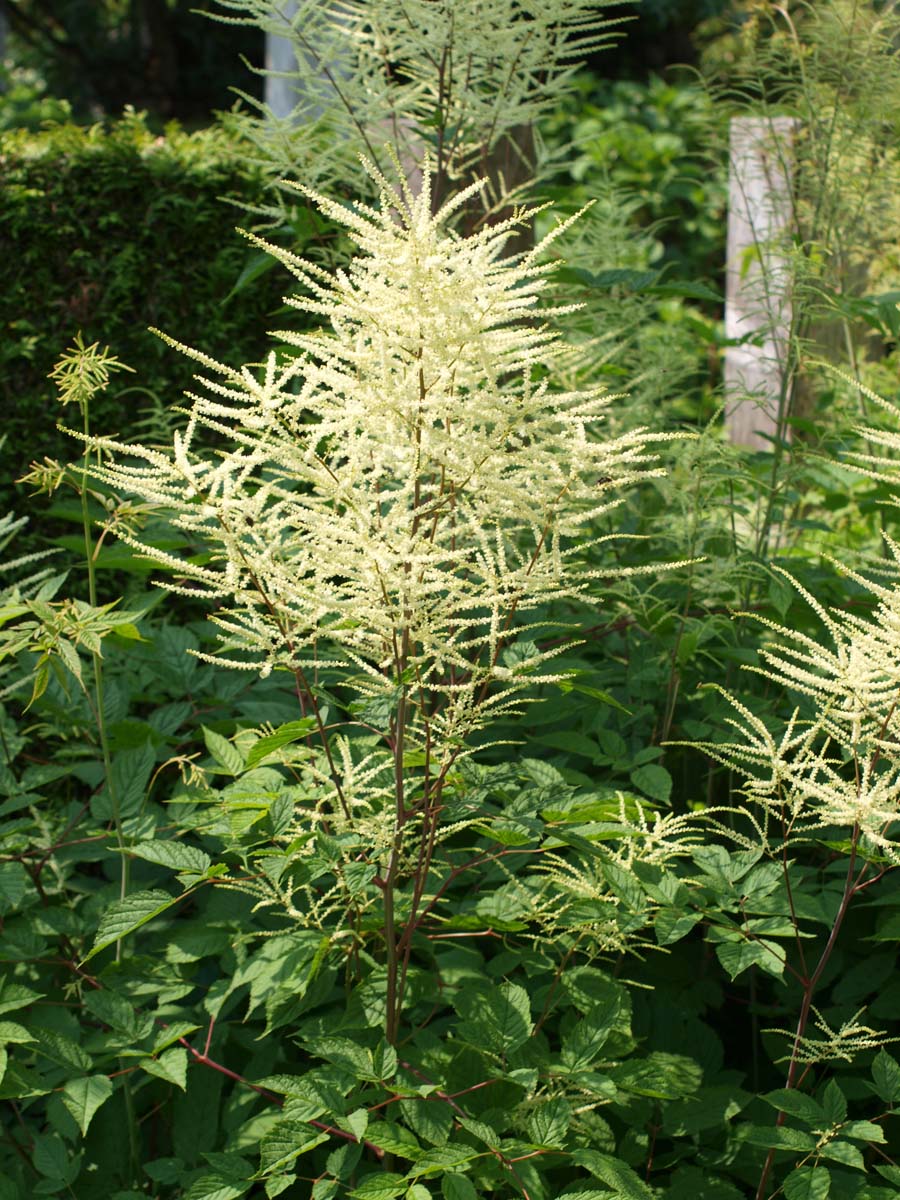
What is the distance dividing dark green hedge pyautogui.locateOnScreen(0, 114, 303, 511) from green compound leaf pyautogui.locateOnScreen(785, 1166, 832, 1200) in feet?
10.6

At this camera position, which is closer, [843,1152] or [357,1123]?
[357,1123]

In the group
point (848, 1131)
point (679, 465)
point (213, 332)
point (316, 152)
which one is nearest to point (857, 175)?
point (679, 465)

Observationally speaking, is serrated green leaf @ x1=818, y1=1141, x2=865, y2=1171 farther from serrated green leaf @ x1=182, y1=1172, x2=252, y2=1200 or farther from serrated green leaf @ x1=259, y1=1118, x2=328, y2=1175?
serrated green leaf @ x1=182, y1=1172, x2=252, y2=1200

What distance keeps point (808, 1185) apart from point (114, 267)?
142 inches

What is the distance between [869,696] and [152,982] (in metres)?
1.27

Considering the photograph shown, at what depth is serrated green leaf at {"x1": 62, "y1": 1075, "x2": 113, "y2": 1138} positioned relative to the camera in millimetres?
1846

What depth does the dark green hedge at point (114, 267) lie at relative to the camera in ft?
13.6

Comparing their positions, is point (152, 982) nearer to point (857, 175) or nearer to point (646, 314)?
point (646, 314)

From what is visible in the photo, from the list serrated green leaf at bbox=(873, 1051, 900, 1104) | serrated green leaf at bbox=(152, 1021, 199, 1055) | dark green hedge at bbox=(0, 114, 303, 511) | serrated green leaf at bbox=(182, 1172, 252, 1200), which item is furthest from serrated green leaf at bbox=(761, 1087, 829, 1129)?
dark green hedge at bbox=(0, 114, 303, 511)

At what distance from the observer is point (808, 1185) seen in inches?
69.3

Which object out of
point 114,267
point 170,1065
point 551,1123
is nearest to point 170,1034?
point 170,1065

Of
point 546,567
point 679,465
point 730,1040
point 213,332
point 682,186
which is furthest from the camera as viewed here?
point 682,186

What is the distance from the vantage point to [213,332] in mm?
4336

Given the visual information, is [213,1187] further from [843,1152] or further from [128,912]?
[843,1152]
